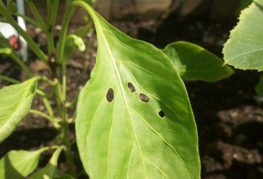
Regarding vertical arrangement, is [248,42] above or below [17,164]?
above

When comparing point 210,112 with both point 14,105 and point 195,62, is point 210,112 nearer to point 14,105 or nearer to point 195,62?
point 195,62

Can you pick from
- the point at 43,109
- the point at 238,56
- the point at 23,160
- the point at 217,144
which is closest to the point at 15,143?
the point at 43,109

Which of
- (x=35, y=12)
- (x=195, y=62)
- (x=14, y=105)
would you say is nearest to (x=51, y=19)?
(x=35, y=12)

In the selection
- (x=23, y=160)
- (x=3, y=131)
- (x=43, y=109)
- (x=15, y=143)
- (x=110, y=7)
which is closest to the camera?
(x=3, y=131)

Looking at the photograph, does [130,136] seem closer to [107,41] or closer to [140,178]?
[140,178]

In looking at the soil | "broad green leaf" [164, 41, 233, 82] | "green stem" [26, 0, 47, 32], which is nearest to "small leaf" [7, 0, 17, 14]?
"green stem" [26, 0, 47, 32]

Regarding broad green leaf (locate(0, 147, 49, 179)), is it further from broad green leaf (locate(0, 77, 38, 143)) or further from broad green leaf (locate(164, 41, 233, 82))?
broad green leaf (locate(164, 41, 233, 82))
